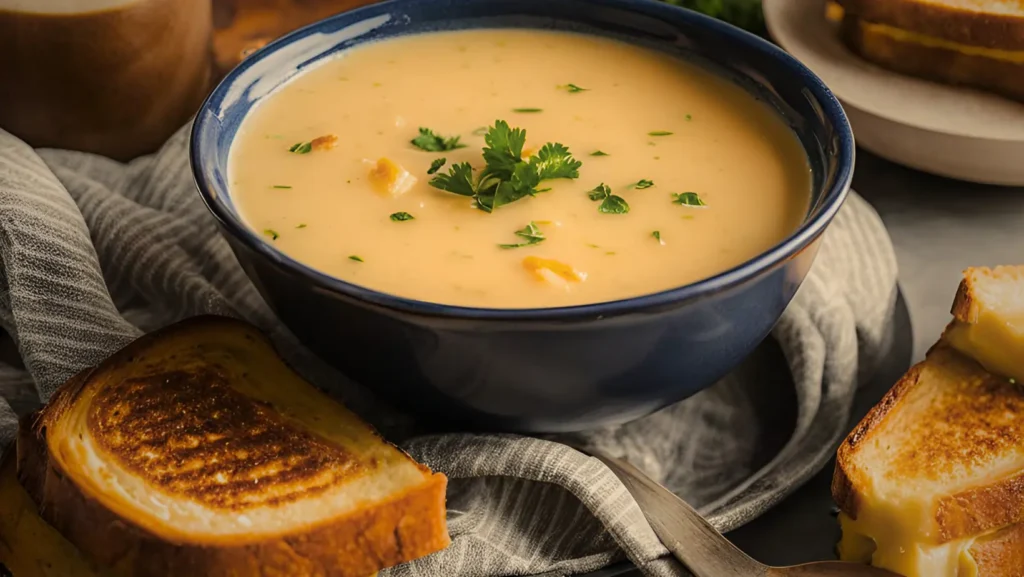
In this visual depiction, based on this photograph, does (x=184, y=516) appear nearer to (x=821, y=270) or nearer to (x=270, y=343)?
(x=270, y=343)

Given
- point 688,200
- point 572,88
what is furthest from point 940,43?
point 688,200

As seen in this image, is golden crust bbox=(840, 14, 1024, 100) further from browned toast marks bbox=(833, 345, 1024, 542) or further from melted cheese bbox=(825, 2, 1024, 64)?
browned toast marks bbox=(833, 345, 1024, 542)

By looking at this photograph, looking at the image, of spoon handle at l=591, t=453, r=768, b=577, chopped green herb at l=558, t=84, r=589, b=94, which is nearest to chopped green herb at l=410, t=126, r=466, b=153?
chopped green herb at l=558, t=84, r=589, b=94

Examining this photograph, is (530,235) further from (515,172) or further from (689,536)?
(689,536)

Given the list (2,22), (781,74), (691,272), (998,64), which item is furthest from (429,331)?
(998,64)

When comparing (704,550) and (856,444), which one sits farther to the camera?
(856,444)
